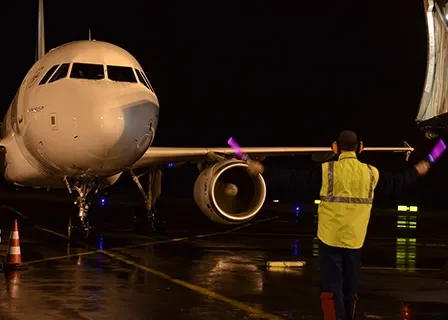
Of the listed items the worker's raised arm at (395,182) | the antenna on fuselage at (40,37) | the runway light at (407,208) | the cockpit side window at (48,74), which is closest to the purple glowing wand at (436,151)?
the worker's raised arm at (395,182)

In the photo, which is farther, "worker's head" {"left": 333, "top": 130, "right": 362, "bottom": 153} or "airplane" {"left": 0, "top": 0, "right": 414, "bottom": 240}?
"airplane" {"left": 0, "top": 0, "right": 414, "bottom": 240}

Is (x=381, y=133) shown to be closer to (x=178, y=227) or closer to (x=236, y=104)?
(x=236, y=104)

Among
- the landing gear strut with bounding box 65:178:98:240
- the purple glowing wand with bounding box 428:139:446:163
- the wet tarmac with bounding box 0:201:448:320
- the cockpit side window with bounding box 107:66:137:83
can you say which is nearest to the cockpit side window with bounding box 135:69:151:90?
the cockpit side window with bounding box 107:66:137:83

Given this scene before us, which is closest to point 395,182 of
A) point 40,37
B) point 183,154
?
point 183,154

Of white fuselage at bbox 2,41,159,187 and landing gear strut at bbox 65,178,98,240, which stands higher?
white fuselage at bbox 2,41,159,187

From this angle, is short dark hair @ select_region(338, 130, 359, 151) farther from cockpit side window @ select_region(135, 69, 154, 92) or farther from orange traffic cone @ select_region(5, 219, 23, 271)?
cockpit side window @ select_region(135, 69, 154, 92)

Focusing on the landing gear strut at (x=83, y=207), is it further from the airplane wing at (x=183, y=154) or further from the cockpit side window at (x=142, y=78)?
the cockpit side window at (x=142, y=78)

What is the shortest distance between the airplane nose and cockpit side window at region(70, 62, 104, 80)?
0.94 metres

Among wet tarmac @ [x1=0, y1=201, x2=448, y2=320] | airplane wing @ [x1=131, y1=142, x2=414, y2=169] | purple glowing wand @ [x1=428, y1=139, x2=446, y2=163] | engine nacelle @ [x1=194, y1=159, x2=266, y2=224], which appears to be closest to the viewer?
purple glowing wand @ [x1=428, y1=139, x2=446, y2=163]

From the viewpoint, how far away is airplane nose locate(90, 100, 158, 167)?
15039mm

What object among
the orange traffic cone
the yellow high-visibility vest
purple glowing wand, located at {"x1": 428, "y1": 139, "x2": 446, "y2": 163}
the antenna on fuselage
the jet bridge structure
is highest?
the antenna on fuselage

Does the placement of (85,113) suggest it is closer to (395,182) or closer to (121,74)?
(121,74)

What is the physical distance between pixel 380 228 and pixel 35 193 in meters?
24.3

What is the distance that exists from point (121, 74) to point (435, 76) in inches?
288
